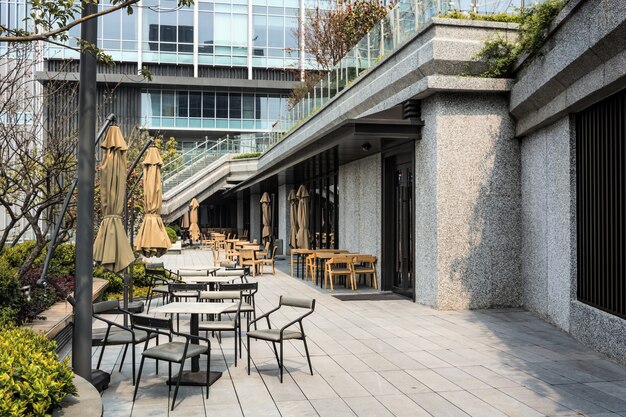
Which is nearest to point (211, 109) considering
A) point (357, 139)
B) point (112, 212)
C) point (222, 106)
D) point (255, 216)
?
point (222, 106)

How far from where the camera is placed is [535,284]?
1111cm

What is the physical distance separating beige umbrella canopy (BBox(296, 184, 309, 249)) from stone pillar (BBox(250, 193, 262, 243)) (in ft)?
56.0

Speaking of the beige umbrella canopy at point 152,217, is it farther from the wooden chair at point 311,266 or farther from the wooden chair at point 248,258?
the wooden chair at point 248,258

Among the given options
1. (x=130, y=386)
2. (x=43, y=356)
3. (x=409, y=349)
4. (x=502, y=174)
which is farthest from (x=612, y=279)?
(x=43, y=356)

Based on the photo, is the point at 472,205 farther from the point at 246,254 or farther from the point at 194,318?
the point at 246,254

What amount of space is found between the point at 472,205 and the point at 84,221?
817 cm

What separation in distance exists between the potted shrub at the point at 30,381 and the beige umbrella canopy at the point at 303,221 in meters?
15.0

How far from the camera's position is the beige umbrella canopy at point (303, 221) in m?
19.8

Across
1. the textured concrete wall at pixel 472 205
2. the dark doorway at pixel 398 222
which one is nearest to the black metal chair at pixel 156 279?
the dark doorway at pixel 398 222

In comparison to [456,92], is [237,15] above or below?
above

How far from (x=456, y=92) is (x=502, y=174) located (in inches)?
74.5

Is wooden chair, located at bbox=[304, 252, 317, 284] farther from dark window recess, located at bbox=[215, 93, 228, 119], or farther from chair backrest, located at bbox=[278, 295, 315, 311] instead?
dark window recess, located at bbox=[215, 93, 228, 119]

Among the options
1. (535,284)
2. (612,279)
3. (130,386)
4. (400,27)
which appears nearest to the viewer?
(130,386)

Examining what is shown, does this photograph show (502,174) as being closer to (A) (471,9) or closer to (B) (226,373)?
(A) (471,9)
